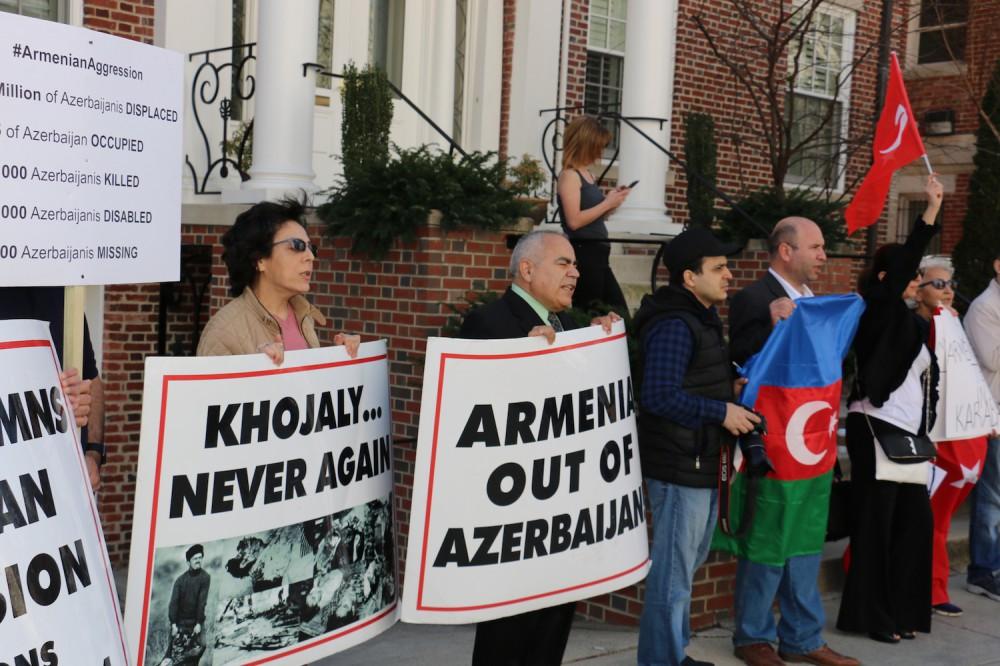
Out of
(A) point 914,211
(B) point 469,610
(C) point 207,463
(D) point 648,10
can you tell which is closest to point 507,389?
(B) point 469,610

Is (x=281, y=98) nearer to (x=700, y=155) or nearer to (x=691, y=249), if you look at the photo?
(x=691, y=249)

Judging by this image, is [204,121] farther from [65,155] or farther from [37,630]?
[37,630]

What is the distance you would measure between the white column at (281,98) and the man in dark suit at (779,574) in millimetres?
3288

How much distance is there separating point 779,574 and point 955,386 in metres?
1.93

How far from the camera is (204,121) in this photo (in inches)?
337

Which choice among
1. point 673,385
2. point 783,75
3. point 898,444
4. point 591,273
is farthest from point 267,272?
point 783,75

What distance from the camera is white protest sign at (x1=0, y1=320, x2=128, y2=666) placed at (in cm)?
256

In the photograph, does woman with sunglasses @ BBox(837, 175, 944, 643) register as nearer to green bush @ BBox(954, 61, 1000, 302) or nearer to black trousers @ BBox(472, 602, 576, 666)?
black trousers @ BBox(472, 602, 576, 666)

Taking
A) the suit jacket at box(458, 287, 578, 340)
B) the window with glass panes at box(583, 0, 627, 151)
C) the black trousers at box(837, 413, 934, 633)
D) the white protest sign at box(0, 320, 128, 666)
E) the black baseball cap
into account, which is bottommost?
the black trousers at box(837, 413, 934, 633)

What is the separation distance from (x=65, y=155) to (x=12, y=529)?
1.01 metres

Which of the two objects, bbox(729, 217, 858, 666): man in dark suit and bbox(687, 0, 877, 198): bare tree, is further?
bbox(687, 0, 877, 198): bare tree

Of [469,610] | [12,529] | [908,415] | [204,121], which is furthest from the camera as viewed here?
[204,121]

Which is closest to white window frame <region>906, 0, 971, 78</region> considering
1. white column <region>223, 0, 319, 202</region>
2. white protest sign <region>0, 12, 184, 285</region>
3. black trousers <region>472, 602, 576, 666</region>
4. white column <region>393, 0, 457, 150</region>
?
white column <region>393, 0, 457, 150</region>

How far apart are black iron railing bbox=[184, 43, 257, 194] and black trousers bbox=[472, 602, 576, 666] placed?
481cm
